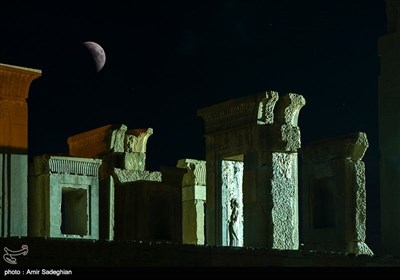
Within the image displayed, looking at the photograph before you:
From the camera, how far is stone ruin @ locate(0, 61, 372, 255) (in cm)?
1750

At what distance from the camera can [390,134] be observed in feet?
61.3

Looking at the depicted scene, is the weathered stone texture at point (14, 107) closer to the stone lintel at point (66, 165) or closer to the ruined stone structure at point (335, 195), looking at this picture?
the stone lintel at point (66, 165)

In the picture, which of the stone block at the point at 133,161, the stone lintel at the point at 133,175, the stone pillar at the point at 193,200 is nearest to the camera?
the stone lintel at the point at 133,175

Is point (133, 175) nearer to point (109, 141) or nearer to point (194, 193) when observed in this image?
point (109, 141)

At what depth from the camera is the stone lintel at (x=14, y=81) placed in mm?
17234

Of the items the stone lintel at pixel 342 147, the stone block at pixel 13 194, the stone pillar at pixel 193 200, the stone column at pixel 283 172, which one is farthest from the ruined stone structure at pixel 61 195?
the stone lintel at pixel 342 147

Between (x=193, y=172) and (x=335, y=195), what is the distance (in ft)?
17.3

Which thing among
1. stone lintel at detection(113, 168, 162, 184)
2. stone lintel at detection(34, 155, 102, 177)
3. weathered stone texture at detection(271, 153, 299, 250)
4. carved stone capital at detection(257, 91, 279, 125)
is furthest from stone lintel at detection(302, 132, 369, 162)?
stone lintel at detection(34, 155, 102, 177)

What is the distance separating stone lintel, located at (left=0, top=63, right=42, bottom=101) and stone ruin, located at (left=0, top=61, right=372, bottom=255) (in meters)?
0.01

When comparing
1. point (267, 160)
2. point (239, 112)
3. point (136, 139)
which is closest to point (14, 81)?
point (239, 112)

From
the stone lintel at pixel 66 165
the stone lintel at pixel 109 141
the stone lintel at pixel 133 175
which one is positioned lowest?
the stone lintel at pixel 133 175

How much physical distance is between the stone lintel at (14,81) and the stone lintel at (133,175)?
15.9ft

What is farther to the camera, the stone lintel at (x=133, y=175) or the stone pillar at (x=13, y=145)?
the stone lintel at (x=133, y=175)

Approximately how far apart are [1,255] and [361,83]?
23.9 metres
